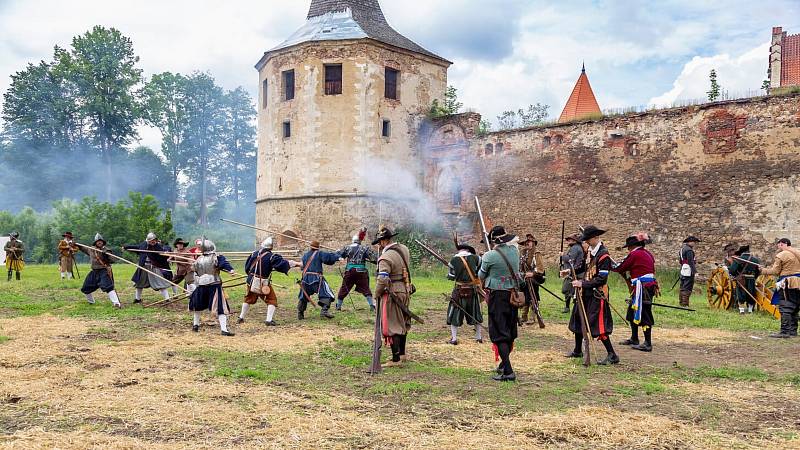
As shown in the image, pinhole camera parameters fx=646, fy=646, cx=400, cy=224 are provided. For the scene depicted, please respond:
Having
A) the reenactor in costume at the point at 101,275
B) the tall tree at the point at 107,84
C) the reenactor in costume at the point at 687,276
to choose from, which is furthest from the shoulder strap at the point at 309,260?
the tall tree at the point at 107,84

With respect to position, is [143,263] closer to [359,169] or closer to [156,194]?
[359,169]

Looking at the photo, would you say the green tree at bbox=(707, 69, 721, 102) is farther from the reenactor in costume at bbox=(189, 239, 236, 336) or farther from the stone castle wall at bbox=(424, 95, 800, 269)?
the reenactor in costume at bbox=(189, 239, 236, 336)

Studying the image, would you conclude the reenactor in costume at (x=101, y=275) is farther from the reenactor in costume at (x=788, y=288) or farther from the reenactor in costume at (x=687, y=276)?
the reenactor in costume at (x=687, y=276)

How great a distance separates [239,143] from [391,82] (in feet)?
94.7

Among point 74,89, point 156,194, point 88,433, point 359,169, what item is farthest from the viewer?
point 156,194

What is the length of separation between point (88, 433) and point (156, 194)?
152 feet

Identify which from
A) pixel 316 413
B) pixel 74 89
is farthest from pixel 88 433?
pixel 74 89

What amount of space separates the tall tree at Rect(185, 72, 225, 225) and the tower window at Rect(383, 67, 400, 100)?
27.4 m

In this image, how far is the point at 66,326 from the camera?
10.4 m

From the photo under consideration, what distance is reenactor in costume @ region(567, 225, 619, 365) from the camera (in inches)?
320

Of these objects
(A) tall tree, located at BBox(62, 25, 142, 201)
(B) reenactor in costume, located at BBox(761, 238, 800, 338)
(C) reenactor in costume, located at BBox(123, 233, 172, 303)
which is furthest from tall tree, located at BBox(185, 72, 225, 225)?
(B) reenactor in costume, located at BBox(761, 238, 800, 338)

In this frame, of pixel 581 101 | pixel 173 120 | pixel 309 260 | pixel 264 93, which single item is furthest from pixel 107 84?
pixel 309 260

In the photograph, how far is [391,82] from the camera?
2452 cm

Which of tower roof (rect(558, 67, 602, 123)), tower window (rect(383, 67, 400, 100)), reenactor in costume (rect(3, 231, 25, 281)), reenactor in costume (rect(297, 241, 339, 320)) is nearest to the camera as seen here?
reenactor in costume (rect(297, 241, 339, 320))
